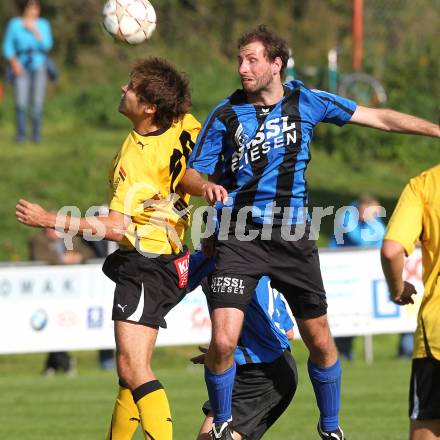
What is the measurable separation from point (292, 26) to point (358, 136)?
4.61 meters

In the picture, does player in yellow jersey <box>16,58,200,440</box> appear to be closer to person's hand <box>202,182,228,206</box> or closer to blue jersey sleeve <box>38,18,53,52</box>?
person's hand <box>202,182,228,206</box>

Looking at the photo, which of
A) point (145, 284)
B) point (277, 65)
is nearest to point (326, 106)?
point (277, 65)

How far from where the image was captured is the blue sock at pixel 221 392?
20.3 ft

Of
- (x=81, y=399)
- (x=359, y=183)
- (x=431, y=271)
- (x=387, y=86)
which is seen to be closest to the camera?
(x=431, y=271)

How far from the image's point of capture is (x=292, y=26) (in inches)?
960

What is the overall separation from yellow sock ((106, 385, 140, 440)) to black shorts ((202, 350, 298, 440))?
A: 46 cm

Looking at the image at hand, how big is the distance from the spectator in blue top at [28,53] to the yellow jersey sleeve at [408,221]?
13253 millimetres

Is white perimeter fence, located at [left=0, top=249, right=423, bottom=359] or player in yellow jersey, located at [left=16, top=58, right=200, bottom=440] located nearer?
player in yellow jersey, located at [left=16, top=58, right=200, bottom=440]

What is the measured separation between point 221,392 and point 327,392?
0.65m

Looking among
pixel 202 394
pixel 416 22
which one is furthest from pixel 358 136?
pixel 202 394

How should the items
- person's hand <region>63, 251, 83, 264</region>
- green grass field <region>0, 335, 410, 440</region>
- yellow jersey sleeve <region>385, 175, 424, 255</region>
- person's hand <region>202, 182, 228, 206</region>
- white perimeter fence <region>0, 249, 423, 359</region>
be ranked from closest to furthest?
yellow jersey sleeve <region>385, 175, 424, 255</region> → person's hand <region>202, 182, 228, 206</region> → green grass field <region>0, 335, 410, 440</region> → white perimeter fence <region>0, 249, 423, 359</region> → person's hand <region>63, 251, 83, 264</region>

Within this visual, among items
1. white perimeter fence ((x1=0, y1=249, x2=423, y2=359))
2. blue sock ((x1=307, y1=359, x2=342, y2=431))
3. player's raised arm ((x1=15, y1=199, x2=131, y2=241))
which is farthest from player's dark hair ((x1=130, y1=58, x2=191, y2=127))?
white perimeter fence ((x1=0, y1=249, x2=423, y2=359))

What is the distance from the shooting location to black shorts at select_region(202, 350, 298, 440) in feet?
21.3

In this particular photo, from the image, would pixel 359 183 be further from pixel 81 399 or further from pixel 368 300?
pixel 81 399
